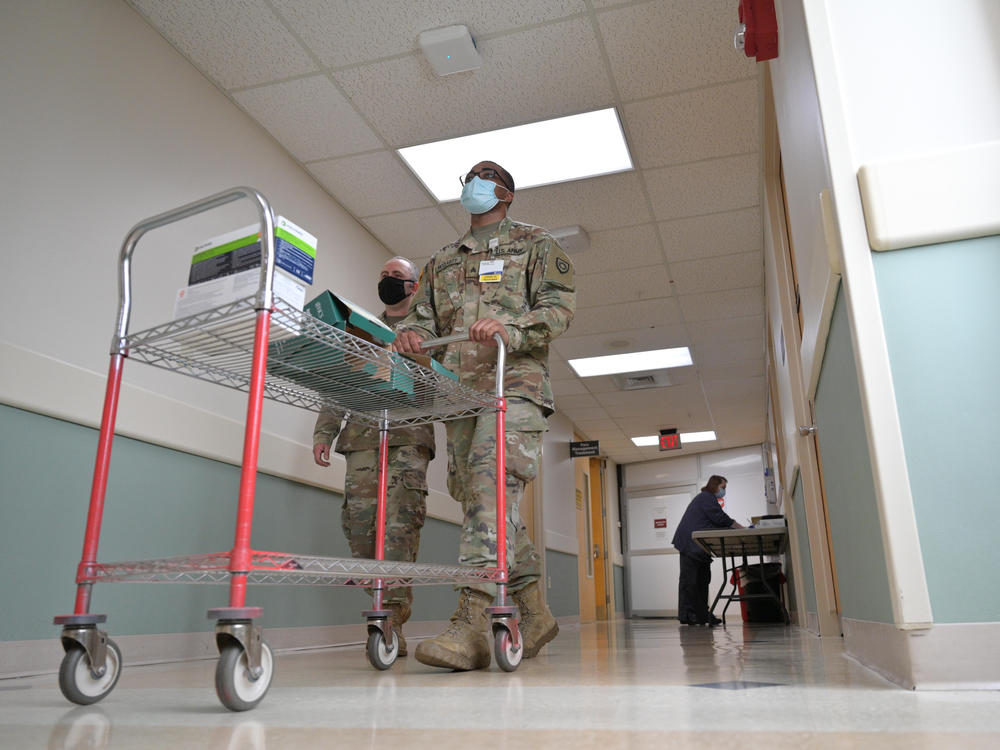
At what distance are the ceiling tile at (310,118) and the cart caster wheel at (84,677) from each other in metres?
2.72

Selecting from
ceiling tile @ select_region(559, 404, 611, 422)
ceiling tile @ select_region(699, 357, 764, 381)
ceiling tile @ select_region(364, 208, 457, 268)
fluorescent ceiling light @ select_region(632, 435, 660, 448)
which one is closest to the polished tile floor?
ceiling tile @ select_region(364, 208, 457, 268)

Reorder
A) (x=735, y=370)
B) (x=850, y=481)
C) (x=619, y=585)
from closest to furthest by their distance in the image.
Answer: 1. (x=850, y=481)
2. (x=735, y=370)
3. (x=619, y=585)

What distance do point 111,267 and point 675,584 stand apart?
34.2 ft

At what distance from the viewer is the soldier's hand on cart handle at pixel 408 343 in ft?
6.68

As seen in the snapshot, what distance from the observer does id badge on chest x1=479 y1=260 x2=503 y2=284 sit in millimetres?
2311

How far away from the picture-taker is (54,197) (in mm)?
2424

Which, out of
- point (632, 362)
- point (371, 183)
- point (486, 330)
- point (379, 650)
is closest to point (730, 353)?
point (632, 362)

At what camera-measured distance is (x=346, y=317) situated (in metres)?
1.54

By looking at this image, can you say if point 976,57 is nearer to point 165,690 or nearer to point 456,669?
point 456,669

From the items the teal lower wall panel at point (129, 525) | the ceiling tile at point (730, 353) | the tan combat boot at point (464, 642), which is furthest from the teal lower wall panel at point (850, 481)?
the ceiling tile at point (730, 353)

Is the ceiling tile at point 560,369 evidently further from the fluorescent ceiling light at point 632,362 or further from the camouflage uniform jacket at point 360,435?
the camouflage uniform jacket at point 360,435

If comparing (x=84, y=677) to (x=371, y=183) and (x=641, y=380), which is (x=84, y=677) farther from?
(x=641, y=380)

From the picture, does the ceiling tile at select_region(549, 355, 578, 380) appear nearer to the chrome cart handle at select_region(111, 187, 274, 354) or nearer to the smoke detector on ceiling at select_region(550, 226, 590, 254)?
the smoke detector on ceiling at select_region(550, 226, 590, 254)

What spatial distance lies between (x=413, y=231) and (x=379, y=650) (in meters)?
3.20
